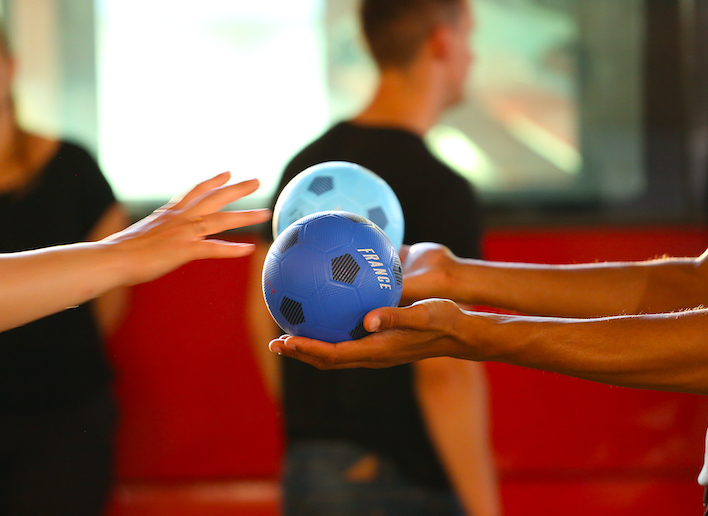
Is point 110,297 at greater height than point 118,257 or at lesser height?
lesser

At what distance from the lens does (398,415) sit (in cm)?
166

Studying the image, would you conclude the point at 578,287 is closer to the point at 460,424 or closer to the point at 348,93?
the point at 460,424

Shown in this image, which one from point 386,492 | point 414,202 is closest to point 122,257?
point 414,202

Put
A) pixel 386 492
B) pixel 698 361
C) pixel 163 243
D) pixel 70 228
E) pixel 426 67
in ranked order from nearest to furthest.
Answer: pixel 698 361
pixel 163 243
pixel 386 492
pixel 426 67
pixel 70 228

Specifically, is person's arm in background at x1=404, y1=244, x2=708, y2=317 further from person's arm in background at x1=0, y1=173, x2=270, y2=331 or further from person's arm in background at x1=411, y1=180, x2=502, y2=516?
person's arm in background at x1=0, y1=173, x2=270, y2=331

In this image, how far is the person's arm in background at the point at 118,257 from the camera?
3.69ft

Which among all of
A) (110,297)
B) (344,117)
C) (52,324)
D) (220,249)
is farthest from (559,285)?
(110,297)

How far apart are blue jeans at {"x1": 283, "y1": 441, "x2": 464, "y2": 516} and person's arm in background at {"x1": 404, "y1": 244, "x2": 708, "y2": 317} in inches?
18.8

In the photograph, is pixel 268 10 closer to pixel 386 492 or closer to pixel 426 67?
pixel 426 67

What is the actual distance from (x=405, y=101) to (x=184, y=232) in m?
0.83

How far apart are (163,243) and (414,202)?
0.72m

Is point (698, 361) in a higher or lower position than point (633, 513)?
higher

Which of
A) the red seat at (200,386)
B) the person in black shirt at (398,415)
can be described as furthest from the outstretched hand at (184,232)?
the red seat at (200,386)

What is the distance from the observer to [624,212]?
247 centimetres
